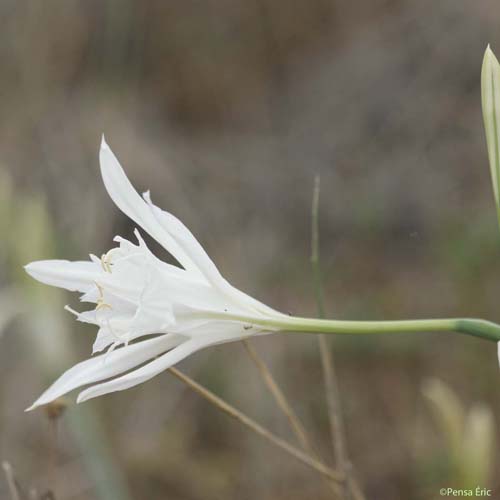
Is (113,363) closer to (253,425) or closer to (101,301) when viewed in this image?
(101,301)

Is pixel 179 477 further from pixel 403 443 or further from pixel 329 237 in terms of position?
pixel 329 237

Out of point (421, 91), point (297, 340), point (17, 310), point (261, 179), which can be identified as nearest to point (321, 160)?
point (261, 179)

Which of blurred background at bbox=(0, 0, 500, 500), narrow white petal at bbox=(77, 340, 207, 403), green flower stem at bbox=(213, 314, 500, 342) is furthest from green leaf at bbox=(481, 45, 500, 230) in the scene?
blurred background at bbox=(0, 0, 500, 500)

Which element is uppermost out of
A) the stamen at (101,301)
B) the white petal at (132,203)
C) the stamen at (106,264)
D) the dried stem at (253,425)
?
the white petal at (132,203)

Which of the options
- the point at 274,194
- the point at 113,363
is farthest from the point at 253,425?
the point at 274,194

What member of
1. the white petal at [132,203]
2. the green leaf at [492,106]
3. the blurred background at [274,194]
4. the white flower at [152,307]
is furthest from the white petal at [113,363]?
the blurred background at [274,194]

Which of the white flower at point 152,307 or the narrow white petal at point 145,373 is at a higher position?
the white flower at point 152,307

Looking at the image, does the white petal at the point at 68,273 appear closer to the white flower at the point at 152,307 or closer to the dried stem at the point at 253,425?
the white flower at the point at 152,307
